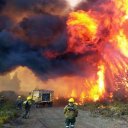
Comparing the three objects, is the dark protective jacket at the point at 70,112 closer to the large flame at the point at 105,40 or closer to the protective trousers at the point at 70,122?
the protective trousers at the point at 70,122

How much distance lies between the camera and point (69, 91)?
71188 mm

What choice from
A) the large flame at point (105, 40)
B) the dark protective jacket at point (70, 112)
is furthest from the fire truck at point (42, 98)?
the dark protective jacket at point (70, 112)

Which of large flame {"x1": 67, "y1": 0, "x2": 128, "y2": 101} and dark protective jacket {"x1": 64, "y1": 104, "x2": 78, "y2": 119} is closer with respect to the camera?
dark protective jacket {"x1": 64, "y1": 104, "x2": 78, "y2": 119}

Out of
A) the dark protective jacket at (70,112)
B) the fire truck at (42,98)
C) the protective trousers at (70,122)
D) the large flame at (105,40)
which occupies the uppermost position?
the large flame at (105,40)

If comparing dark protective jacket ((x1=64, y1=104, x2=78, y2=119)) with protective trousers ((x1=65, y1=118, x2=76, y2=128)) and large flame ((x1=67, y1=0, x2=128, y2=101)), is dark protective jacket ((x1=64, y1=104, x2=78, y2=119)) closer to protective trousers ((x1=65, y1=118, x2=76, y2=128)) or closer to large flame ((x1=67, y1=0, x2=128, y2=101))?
protective trousers ((x1=65, y1=118, x2=76, y2=128))

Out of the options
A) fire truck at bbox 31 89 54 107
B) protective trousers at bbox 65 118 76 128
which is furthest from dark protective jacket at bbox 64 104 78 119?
fire truck at bbox 31 89 54 107

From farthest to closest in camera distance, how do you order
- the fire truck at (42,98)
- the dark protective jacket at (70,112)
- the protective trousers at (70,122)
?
the fire truck at (42,98)
the protective trousers at (70,122)
the dark protective jacket at (70,112)

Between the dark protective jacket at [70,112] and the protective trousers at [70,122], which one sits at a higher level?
the dark protective jacket at [70,112]

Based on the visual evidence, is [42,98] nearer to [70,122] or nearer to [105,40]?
[105,40]

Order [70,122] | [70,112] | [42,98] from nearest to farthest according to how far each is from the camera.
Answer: [70,112] → [70,122] → [42,98]

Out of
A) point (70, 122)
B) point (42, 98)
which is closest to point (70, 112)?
point (70, 122)

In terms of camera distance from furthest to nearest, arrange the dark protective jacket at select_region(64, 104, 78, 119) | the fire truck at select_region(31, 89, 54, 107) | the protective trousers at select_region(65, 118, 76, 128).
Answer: the fire truck at select_region(31, 89, 54, 107)
the protective trousers at select_region(65, 118, 76, 128)
the dark protective jacket at select_region(64, 104, 78, 119)

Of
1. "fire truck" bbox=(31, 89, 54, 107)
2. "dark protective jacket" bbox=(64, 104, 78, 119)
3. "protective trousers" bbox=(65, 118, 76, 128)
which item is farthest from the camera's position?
"fire truck" bbox=(31, 89, 54, 107)

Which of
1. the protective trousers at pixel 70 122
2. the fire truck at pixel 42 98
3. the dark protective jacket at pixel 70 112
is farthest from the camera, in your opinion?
the fire truck at pixel 42 98
